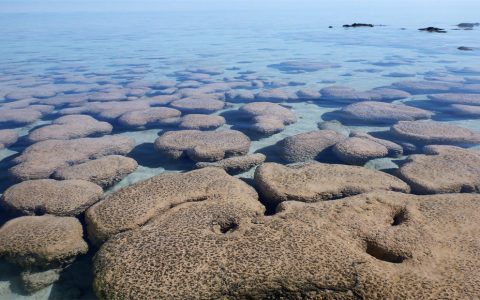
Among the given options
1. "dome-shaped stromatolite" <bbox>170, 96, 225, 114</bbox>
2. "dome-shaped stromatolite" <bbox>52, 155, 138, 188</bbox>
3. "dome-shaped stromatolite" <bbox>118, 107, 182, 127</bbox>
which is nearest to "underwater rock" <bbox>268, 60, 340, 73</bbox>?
"dome-shaped stromatolite" <bbox>170, 96, 225, 114</bbox>

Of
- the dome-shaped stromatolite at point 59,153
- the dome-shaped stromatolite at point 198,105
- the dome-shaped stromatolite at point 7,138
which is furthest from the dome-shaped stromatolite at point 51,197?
the dome-shaped stromatolite at point 198,105

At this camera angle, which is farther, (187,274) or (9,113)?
(9,113)

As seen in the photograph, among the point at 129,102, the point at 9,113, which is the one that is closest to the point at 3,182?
the point at 9,113

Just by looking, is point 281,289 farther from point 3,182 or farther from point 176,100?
point 176,100

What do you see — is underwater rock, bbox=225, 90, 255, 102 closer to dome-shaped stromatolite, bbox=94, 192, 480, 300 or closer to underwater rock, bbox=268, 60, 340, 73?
underwater rock, bbox=268, 60, 340, 73

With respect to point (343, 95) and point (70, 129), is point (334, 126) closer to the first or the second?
point (343, 95)

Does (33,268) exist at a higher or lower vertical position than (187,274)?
lower
